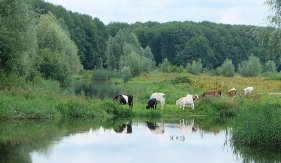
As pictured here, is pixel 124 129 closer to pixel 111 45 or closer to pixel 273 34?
pixel 273 34

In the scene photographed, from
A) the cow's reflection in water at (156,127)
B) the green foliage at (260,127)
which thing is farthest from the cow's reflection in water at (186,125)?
the green foliage at (260,127)

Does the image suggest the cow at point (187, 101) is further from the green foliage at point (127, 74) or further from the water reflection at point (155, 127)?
the green foliage at point (127, 74)

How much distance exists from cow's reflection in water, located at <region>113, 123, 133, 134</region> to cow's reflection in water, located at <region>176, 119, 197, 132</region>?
273 centimetres

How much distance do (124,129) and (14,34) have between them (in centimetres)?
1012

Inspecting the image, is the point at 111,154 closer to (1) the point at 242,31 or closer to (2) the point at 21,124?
(2) the point at 21,124

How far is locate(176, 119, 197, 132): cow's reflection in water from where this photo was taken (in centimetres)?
2873

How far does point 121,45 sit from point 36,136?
97.0m

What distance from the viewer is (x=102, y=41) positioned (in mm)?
147250

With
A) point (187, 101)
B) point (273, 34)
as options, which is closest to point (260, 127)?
point (273, 34)

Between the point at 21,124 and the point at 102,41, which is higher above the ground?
the point at 102,41

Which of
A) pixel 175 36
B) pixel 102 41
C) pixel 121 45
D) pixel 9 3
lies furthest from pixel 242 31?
pixel 9 3

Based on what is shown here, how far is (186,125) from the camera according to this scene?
30328 mm

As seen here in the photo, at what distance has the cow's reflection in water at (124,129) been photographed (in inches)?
1070

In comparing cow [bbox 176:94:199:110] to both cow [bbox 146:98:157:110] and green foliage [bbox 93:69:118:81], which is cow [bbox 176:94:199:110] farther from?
green foliage [bbox 93:69:118:81]
